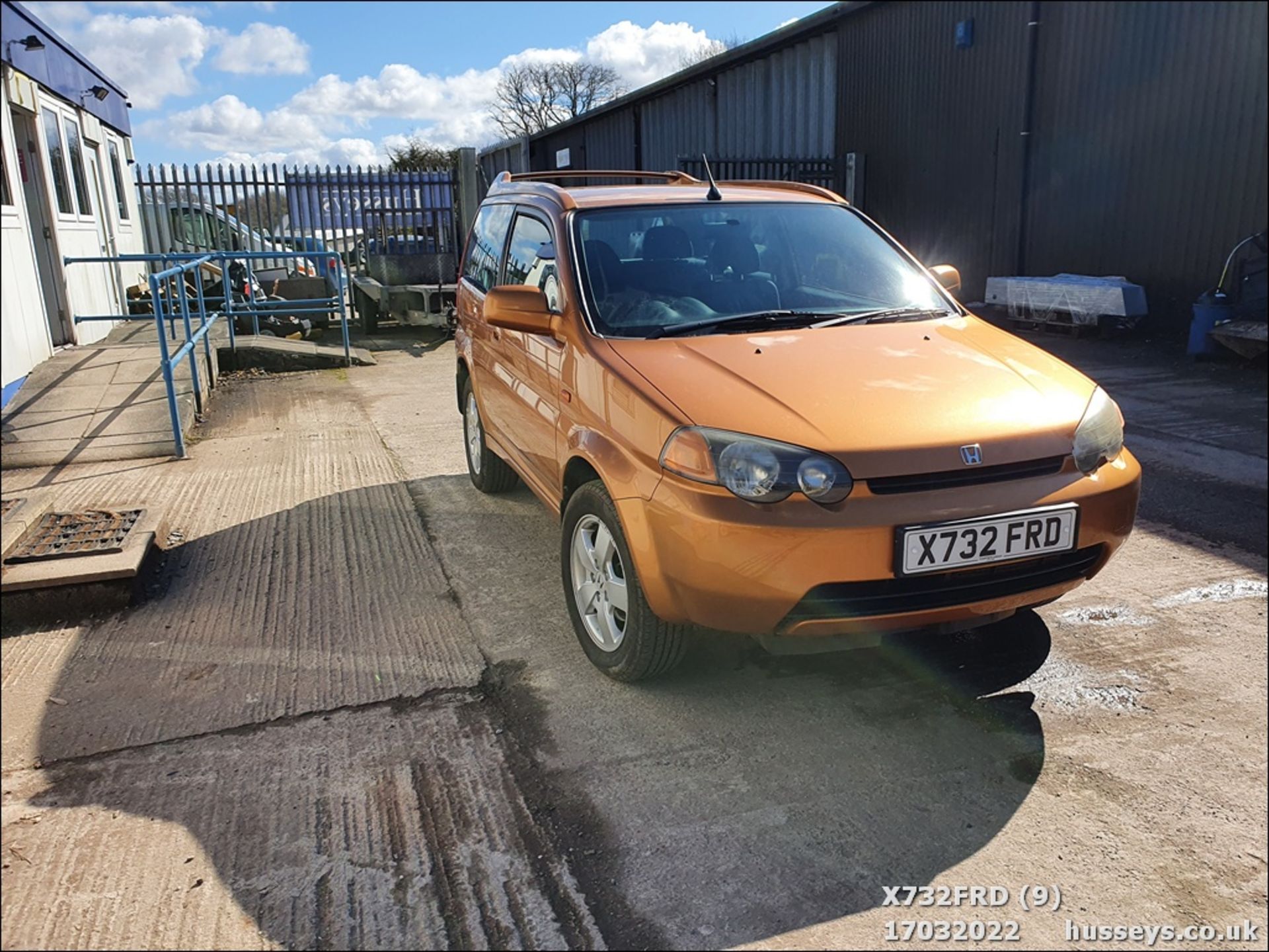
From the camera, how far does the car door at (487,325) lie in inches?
180

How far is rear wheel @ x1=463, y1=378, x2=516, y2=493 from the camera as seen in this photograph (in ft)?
17.7

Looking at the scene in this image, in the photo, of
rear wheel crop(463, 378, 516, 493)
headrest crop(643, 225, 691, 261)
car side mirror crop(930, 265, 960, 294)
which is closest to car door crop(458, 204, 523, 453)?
rear wheel crop(463, 378, 516, 493)

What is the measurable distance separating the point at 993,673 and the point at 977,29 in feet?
34.1

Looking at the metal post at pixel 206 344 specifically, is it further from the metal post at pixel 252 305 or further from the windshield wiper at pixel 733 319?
the windshield wiper at pixel 733 319

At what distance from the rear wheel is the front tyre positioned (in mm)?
1920

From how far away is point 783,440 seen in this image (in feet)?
8.75

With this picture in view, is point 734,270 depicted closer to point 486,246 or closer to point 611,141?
point 486,246

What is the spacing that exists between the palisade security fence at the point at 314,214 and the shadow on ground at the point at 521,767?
1144cm

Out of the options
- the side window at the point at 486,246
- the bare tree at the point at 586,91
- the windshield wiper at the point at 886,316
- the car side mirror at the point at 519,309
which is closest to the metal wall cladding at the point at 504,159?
the bare tree at the point at 586,91

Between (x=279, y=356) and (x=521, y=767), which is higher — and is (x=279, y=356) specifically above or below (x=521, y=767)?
above

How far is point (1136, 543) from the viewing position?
4484 mm

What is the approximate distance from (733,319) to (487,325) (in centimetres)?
179

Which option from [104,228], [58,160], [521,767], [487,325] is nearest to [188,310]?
[58,160]

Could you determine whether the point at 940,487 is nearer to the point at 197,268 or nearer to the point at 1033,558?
the point at 1033,558
